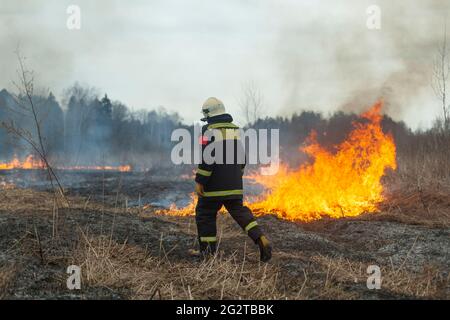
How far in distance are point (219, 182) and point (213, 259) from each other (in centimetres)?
98

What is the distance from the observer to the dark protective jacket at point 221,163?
5.02 metres

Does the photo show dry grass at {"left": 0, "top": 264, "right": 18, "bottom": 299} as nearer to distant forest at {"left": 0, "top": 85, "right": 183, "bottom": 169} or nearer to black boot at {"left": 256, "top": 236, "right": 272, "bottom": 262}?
black boot at {"left": 256, "top": 236, "right": 272, "bottom": 262}

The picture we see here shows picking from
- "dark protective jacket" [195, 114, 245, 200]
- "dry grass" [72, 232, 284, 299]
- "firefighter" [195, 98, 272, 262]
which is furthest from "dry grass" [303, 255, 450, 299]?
"dark protective jacket" [195, 114, 245, 200]

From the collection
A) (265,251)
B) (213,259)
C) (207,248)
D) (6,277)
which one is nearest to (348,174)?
(265,251)

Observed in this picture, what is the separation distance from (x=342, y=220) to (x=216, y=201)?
174 inches

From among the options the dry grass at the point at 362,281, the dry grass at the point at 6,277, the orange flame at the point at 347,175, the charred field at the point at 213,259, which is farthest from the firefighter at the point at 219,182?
the orange flame at the point at 347,175

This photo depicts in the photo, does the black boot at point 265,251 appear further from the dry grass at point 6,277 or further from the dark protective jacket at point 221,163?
the dry grass at point 6,277

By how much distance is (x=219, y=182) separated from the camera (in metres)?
5.11

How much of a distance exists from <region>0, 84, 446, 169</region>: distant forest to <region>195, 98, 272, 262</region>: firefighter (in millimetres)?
8627

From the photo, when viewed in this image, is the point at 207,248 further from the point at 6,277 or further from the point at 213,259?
the point at 6,277

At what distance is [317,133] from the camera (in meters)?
11.3

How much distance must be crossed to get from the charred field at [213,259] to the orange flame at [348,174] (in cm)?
138

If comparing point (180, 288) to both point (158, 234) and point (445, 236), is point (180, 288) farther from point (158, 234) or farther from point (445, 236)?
point (445, 236)

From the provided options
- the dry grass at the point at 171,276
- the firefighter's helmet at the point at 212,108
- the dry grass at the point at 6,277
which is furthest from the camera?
the firefighter's helmet at the point at 212,108
